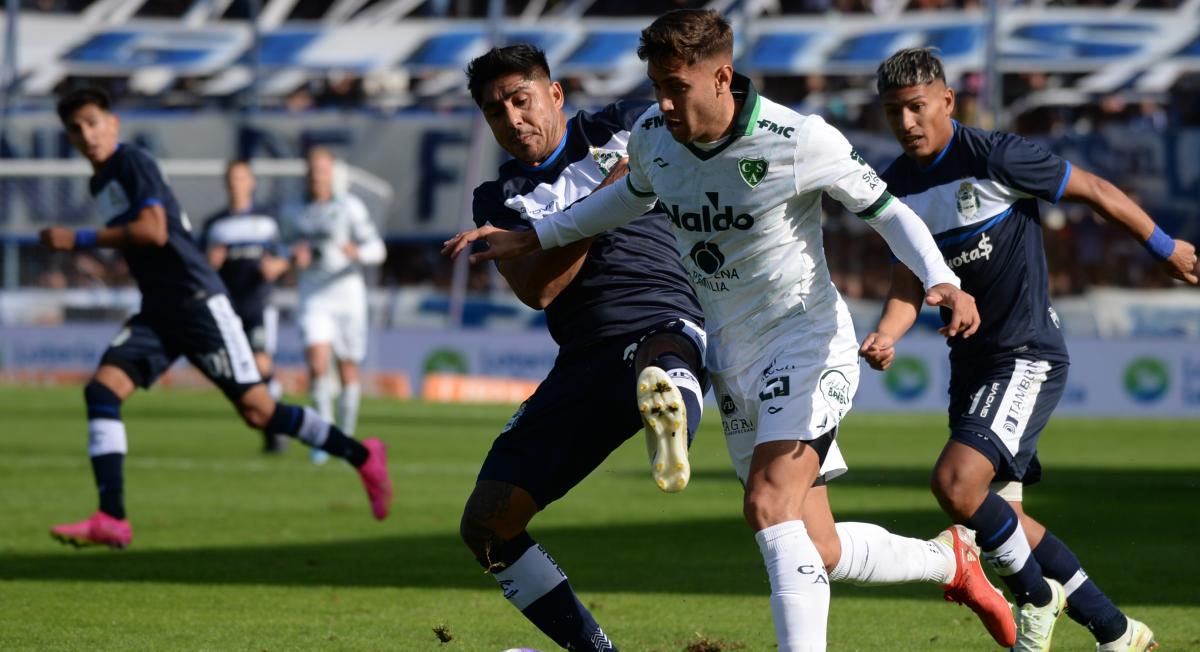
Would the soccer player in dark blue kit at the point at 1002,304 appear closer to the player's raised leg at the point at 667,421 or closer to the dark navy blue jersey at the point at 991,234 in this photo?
the dark navy blue jersey at the point at 991,234

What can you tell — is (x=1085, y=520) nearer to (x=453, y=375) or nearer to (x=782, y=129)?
(x=782, y=129)

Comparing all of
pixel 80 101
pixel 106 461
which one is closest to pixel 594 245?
pixel 80 101

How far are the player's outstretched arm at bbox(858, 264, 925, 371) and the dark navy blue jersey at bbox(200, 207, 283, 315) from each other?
389 inches

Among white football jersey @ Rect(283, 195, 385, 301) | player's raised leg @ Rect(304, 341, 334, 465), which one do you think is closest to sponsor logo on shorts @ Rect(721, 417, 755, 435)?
player's raised leg @ Rect(304, 341, 334, 465)

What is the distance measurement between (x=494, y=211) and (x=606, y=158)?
0.44 m

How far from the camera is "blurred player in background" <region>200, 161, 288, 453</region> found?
15.3m

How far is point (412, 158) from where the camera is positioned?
90.6ft

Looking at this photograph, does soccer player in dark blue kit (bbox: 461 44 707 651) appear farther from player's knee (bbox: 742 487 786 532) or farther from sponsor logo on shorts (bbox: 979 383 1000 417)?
sponsor logo on shorts (bbox: 979 383 1000 417)

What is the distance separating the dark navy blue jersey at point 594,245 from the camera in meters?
5.96

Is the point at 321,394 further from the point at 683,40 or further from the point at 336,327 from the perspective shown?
the point at 683,40

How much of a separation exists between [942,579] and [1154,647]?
1.11 meters

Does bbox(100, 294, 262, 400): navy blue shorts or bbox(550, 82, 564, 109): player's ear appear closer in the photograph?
bbox(550, 82, 564, 109): player's ear

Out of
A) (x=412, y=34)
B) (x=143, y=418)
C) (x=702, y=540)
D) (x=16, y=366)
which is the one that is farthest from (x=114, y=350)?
(x=412, y=34)

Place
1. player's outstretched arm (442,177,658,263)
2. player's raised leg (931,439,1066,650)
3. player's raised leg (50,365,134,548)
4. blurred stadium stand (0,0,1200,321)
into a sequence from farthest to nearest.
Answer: blurred stadium stand (0,0,1200,321) → player's raised leg (50,365,134,548) → player's raised leg (931,439,1066,650) → player's outstretched arm (442,177,658,263)
